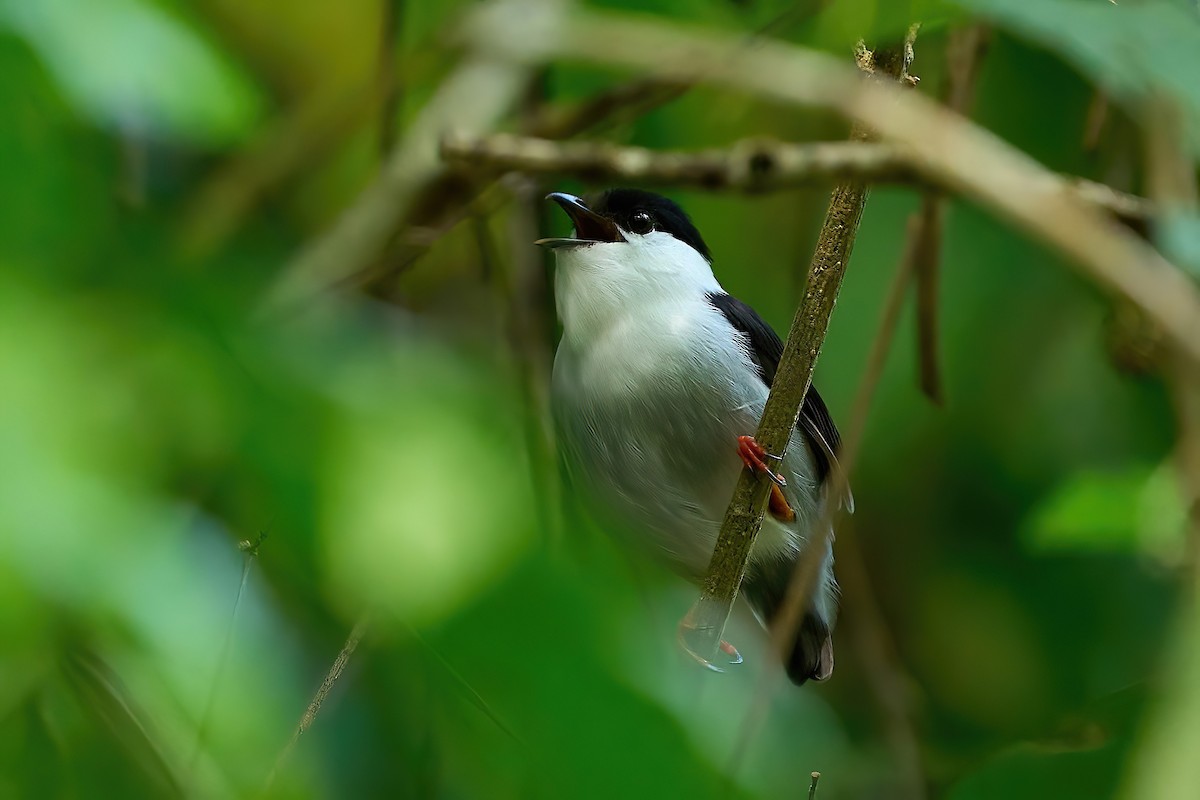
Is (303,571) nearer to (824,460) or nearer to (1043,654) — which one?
(824,460)

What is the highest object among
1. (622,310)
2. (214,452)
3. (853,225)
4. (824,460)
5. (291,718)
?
(214,452)

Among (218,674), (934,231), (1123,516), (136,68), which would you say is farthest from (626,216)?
(218,674)

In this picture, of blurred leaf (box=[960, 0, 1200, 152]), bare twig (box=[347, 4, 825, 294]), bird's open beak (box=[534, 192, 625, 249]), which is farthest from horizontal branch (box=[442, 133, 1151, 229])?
bird's open beak (box=[534, 192, 625, 249])

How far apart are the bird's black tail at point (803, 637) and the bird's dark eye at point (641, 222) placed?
93cm

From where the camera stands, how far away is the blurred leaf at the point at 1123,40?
88 cm

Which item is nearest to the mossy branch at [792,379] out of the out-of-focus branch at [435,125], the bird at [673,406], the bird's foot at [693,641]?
the bird's foot at [693,641]

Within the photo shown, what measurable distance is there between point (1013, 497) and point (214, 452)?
10.6 ft

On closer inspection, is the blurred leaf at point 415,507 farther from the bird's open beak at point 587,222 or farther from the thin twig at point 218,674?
the bird's open beak at point 587,222

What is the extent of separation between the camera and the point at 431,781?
1.27 metres

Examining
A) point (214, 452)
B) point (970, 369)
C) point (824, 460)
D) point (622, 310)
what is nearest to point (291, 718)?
point (214, 452)

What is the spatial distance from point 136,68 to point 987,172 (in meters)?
0.76

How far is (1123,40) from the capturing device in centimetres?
91

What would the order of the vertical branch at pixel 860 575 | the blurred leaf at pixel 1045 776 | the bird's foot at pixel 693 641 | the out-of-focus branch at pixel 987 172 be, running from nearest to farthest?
the out-of-focus branch at pixel 987 172
the vertical branch at pixel 860 575
the blurred leaf at pixel 1045 776
the bird's foot at pixel 693 641

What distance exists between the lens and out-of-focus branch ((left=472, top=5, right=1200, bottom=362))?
35.6 inches
